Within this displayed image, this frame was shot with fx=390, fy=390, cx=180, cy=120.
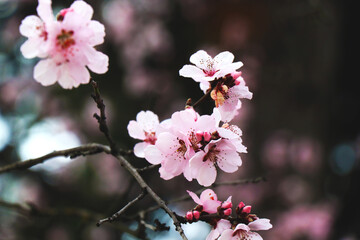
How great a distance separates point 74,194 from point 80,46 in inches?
127

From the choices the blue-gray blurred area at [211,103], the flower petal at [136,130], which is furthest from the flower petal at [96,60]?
the blue-gray blurred area at [211,103]

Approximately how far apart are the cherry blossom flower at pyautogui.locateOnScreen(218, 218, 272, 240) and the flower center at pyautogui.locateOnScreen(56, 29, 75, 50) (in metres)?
0.69

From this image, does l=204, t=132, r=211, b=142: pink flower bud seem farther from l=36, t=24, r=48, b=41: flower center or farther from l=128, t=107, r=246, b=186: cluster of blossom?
l=36, t=24, r=48, b=41: flower center

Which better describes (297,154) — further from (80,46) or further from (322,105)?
(80,46)

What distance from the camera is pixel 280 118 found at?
4.32 m

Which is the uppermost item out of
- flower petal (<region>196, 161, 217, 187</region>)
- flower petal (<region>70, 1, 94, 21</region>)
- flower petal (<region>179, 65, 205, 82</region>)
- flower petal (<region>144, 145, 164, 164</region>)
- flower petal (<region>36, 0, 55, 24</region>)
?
flower petal (<region>70, 1, 94, 21</region>)

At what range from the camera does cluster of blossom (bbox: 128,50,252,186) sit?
1.06 m

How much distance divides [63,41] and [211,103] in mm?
2959

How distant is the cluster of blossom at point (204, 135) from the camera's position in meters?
1.06

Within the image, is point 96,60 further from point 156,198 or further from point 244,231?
point 244,231

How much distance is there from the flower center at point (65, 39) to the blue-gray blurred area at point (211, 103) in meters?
2.52

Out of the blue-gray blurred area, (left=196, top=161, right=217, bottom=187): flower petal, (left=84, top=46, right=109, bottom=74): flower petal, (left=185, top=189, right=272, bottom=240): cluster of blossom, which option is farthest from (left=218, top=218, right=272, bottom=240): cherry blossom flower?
the blue-gray blurred area

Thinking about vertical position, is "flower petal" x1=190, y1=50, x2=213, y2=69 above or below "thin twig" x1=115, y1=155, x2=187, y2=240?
above

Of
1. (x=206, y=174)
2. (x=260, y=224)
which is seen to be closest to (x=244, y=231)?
(x=260, y=224)
